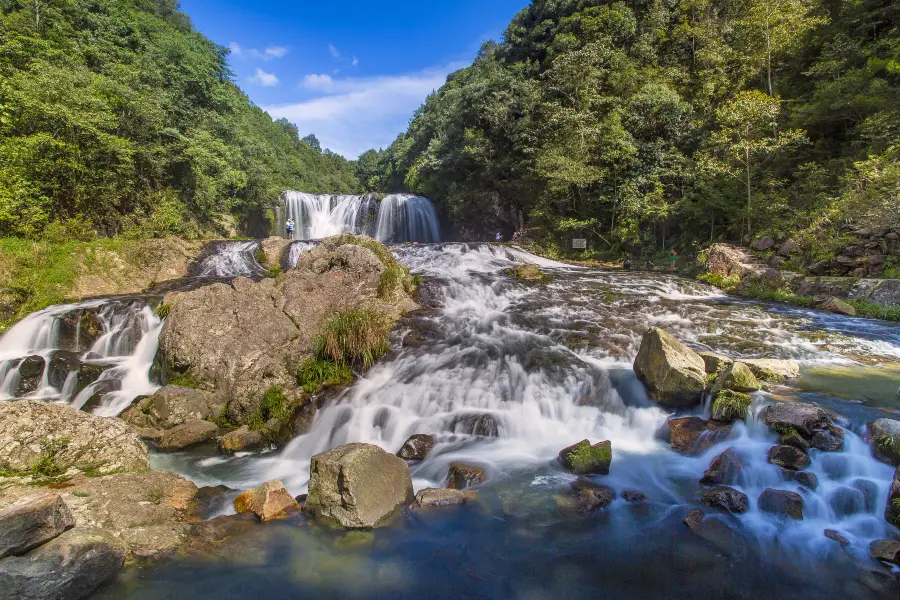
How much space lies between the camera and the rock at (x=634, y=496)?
218 inches

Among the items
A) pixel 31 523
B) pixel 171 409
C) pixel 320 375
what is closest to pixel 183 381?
pixel 171 409

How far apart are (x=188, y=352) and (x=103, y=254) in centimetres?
829

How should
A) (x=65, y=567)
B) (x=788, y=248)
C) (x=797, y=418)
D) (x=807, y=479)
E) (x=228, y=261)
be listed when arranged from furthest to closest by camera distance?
1. (x=228, y=261)
2. (x=788, y=248)
3. (x=797, y=418)
4. (x=807, y=479)
5. (x=65, y=567)

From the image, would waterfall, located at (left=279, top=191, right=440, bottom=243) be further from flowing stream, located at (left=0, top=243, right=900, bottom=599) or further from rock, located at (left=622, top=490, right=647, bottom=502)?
rock, located at (left=622, top=490, right=647, bottom=502)

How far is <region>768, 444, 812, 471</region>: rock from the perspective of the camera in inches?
213

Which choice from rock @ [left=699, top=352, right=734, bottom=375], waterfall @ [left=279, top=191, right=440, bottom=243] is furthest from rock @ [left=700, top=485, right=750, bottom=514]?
waterfall @ [left=279, top=191, right=440, bottom=243]

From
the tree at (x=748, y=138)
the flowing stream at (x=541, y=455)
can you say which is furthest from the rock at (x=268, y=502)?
the tree at (x=748, y=138)

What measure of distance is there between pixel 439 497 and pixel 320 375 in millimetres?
4439

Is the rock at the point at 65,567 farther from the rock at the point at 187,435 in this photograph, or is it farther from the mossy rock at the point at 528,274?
the mossy rock at the point at 528,274

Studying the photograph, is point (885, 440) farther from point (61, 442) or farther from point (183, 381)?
point (183, 381)

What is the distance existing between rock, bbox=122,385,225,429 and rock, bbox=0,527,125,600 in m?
3.79

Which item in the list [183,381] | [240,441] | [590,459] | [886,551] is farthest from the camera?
[183,381]

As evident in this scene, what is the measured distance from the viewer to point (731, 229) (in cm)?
1842

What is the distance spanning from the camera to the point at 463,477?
603 cm
